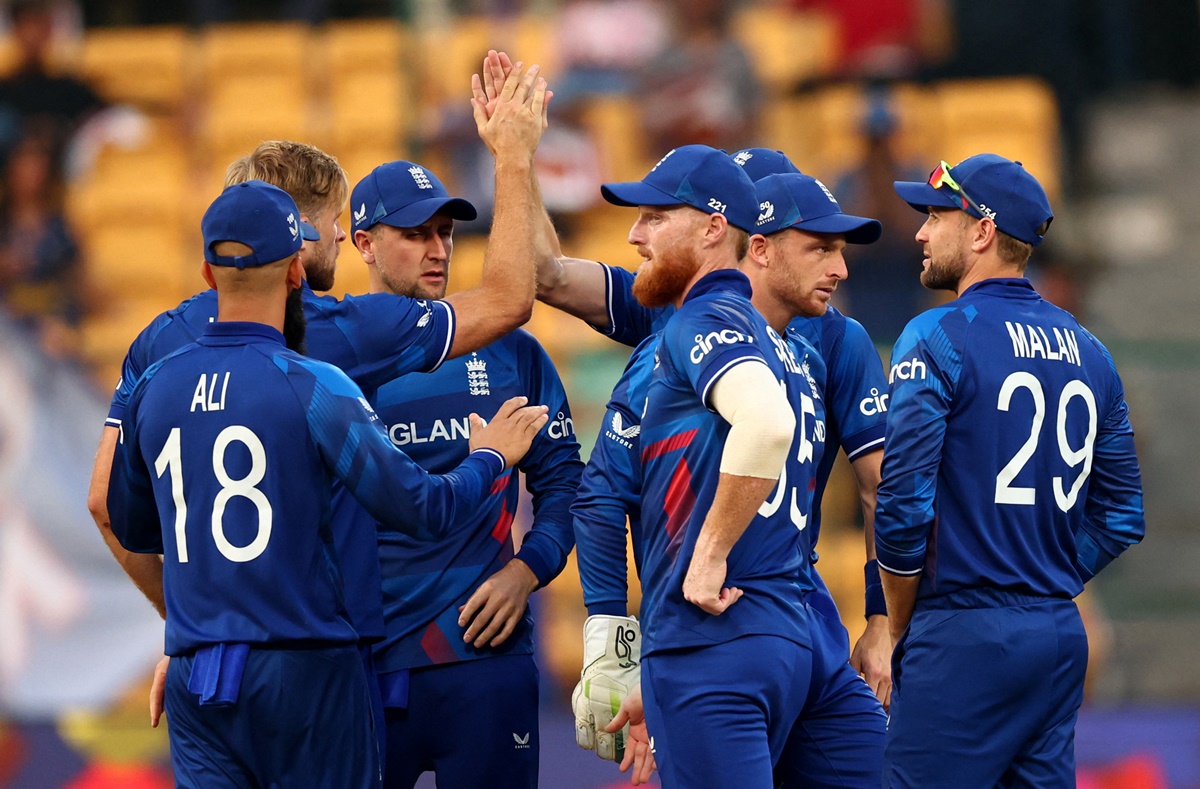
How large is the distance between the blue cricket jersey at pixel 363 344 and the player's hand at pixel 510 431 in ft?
0.89

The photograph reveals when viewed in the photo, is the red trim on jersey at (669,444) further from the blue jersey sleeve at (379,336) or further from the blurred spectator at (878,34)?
the blurred spectator at (878,34)

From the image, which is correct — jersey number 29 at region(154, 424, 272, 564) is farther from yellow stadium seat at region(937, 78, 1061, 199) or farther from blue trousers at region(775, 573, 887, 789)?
yellow stadium seat at region(937, 78, 1061, 199)

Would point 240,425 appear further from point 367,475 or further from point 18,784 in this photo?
point 18,784

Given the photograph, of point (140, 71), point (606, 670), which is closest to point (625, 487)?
point (606, 670)

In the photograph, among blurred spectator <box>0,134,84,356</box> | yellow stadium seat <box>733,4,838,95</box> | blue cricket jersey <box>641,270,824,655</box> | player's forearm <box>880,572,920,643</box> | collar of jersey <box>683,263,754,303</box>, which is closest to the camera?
blue cricket jersey <box>641,270,824,655</box>

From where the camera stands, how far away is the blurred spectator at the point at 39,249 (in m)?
11.0

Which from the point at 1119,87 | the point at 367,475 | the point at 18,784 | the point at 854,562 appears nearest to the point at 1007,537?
the point at 367,475

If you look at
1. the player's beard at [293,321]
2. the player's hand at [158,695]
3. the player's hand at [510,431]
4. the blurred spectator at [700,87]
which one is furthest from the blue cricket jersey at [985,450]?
the blurred spectator at [700,87]

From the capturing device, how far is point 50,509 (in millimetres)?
10273

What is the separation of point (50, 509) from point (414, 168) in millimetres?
5671

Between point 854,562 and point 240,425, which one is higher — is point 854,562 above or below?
below

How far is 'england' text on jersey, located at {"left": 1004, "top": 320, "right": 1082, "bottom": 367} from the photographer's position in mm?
4836

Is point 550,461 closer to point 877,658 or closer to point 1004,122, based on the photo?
point 877,658

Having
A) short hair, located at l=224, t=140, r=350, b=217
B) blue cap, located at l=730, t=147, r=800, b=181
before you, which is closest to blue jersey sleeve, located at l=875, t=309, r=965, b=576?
blue cap, located at l=730, t=147, r=800, b=181
